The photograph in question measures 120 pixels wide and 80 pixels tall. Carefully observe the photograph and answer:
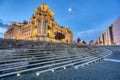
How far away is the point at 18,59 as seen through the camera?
19.1 feet

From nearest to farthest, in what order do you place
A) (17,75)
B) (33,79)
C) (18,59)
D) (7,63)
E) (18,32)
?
(33,79) < (17,75) < (7,63) < (18,59) < (18,32)

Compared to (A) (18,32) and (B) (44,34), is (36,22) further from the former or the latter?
(A) (18,32)

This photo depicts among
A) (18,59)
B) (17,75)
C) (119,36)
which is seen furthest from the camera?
(119,36)

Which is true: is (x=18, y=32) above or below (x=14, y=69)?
above

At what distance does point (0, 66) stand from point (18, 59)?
1.15m

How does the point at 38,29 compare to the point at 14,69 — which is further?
the point at 38,29

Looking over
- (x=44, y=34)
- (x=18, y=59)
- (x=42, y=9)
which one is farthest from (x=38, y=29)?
(x=18, y=59)

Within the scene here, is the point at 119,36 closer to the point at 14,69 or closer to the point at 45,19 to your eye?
the point at 45,19

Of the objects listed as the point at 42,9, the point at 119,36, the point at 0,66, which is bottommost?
the point at 0,66

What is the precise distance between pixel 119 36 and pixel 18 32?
59510mm

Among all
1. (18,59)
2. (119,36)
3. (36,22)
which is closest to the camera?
(18,59)

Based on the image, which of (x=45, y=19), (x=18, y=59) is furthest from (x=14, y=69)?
(x=45, y=19)

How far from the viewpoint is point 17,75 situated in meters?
4.46

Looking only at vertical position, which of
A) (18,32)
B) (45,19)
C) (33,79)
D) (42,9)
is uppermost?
(42,9)
